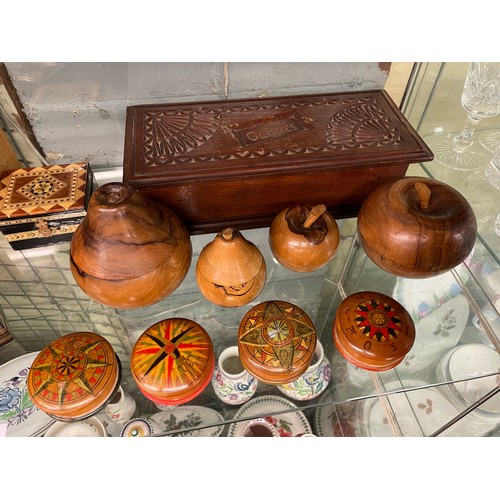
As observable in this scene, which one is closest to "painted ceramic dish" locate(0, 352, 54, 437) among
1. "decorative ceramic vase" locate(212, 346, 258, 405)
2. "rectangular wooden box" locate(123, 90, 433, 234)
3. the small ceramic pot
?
the small ceramic pot

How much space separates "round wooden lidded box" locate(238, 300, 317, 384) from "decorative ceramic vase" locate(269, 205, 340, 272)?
12cm

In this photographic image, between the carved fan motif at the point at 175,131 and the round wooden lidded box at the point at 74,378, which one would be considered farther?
the carved fan motif at the point at 175,131

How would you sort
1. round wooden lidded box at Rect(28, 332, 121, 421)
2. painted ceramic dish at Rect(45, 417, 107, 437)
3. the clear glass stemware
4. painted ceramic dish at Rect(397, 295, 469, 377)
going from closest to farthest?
round wooden lidded box at Rect(28, 332, 121, 421) → painted ceramic dish at Rect(45, 417, 107, 437) → painted ceramic dish at Rect(397, 295, 469, 377) → the clear glass stemware

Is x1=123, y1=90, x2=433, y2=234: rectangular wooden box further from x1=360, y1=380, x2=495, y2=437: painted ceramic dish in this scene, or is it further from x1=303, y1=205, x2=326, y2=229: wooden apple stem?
x1=360, y1=380, x2=495, y2=437: painted ceramic dish

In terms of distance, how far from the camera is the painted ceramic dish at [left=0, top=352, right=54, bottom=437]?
Answer: 0.82 meters

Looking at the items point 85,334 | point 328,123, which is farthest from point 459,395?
point 85,334

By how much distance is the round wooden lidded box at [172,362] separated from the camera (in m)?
0.75

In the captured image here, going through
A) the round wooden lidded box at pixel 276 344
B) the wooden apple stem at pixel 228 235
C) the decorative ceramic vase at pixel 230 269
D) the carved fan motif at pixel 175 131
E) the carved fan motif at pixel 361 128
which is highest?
the carved fan motif at pixel 361 128

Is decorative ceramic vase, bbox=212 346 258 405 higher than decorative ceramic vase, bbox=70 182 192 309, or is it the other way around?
decorative ceramic vase, bbox=70 182 192 309

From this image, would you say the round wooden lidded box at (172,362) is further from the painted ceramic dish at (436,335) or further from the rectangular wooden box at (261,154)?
the painted ceramic dish at (436,335)

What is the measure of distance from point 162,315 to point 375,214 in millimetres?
547

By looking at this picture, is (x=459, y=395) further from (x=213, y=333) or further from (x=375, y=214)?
(x=213, y=333)

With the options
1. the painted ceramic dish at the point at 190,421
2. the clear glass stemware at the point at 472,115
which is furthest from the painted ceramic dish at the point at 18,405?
the clear glass stemware at the point at 472,115

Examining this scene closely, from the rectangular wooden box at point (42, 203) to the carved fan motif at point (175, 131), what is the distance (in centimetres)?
21
